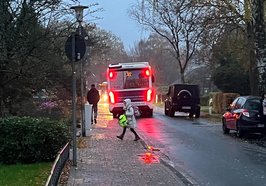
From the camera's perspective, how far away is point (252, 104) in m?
22.4

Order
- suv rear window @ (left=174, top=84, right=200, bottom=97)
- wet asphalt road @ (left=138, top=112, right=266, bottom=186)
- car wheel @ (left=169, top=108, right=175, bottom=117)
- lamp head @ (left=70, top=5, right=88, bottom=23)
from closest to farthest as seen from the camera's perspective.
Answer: wet asphalt road @ (left=138, top=112, right=266, bottom=186), lamp head @ (left=70, top=5, right=88, bottom=23), suv rear window @ (left=174, top=84, right=200, bottom=97), car wheel @ (left=169, top=108, right=175, bottom=117)

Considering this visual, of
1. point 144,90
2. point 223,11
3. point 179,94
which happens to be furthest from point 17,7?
point 179,94

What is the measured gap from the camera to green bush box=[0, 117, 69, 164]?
14.1 meters

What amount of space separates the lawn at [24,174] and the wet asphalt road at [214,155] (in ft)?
10.1

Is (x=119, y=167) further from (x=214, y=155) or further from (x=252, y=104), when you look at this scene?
(x=252, y=104)

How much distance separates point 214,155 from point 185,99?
2254 centimetres

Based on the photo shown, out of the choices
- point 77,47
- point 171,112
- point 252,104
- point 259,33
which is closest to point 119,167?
point 77,47

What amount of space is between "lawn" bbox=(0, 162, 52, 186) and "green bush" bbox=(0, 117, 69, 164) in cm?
30

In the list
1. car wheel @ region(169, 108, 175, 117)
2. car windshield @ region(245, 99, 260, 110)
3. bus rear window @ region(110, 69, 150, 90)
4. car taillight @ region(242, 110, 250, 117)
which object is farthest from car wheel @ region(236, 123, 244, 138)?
car wheel @ region(169, 108, 175, 117)

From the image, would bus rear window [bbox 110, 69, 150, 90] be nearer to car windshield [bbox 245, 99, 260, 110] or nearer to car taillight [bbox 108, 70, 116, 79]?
car taillight [bbox 108, 70, 116, 79]

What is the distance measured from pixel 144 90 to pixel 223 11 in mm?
7413

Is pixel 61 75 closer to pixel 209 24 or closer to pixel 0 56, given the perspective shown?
pixel 0 56

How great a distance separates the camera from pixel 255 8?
90.5 ft

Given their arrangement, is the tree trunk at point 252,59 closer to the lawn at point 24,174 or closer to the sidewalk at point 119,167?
the sidewalk at point 119,167
